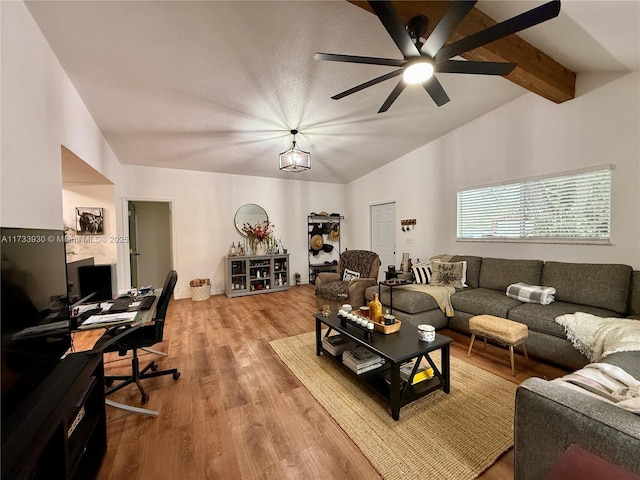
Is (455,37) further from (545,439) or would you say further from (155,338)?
(155,338)

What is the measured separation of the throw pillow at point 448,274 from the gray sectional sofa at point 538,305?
0.51 feet

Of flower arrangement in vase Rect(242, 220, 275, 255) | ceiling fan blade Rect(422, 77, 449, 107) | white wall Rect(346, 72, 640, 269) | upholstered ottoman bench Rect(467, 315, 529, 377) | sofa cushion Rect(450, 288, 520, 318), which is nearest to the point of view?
ceiling fan blade Rect(422, 77, 449, 107)

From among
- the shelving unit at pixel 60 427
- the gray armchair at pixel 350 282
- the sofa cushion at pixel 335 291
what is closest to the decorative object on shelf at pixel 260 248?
the gray armchair at pixel 350 282

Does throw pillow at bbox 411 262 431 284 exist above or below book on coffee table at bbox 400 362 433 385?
above

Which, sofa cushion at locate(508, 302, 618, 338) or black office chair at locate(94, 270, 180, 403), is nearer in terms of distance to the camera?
black office chair at locate(94, 270, 180, 403)

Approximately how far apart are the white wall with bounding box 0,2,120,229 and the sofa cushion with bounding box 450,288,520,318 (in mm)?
3431

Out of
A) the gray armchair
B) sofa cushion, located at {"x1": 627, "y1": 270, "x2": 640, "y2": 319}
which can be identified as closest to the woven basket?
the gray armchair

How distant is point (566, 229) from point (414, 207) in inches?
87.6

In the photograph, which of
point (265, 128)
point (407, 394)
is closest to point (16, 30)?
point (265, 128)

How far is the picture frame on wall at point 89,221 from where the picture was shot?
373 centimetres

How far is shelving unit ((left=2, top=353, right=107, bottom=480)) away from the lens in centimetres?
86

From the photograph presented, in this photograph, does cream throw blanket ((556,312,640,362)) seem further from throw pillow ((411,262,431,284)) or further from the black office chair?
the black office chair


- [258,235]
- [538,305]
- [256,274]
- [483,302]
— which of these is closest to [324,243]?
[258,235]

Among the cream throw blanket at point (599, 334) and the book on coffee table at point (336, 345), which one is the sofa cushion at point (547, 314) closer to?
the cream throw blanket at point (599, 334)
